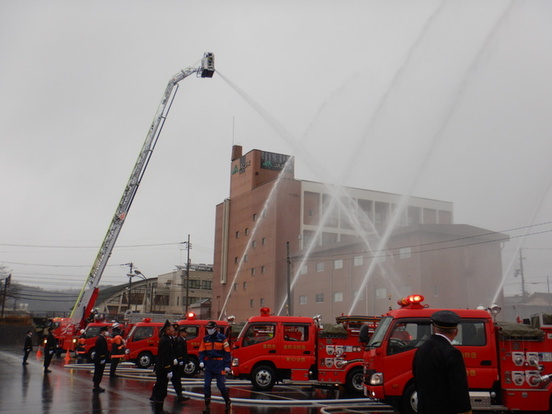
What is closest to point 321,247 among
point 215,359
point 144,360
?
point 144,360

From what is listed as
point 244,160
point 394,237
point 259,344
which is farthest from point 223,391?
point 244,160

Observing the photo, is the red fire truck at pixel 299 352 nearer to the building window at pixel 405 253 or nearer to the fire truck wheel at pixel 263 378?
the fire truck wheel at pixel 263 378

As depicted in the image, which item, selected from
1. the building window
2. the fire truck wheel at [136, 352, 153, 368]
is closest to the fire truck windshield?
the fire truck wheel at [136, 352, 153, 368]

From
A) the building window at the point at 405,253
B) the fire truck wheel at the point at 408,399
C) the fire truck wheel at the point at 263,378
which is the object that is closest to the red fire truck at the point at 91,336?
the fire truck wheel at the point at 263,378

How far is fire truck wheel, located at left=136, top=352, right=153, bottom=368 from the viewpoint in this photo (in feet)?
73.2

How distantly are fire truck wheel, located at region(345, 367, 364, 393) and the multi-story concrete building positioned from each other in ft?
84.7

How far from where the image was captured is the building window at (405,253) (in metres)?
43.2

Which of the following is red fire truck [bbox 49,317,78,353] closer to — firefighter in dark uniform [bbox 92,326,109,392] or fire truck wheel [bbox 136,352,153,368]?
fire truck wheel [bbox 136,352,153,368]

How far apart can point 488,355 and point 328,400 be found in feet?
14.3

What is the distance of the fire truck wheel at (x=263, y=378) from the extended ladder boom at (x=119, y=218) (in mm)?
18010

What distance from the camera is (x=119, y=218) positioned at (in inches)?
1219

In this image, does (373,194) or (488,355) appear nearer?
(488,355)

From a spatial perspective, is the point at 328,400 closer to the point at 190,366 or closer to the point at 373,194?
the point at 190,366

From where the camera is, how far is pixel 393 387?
33.6 ft
